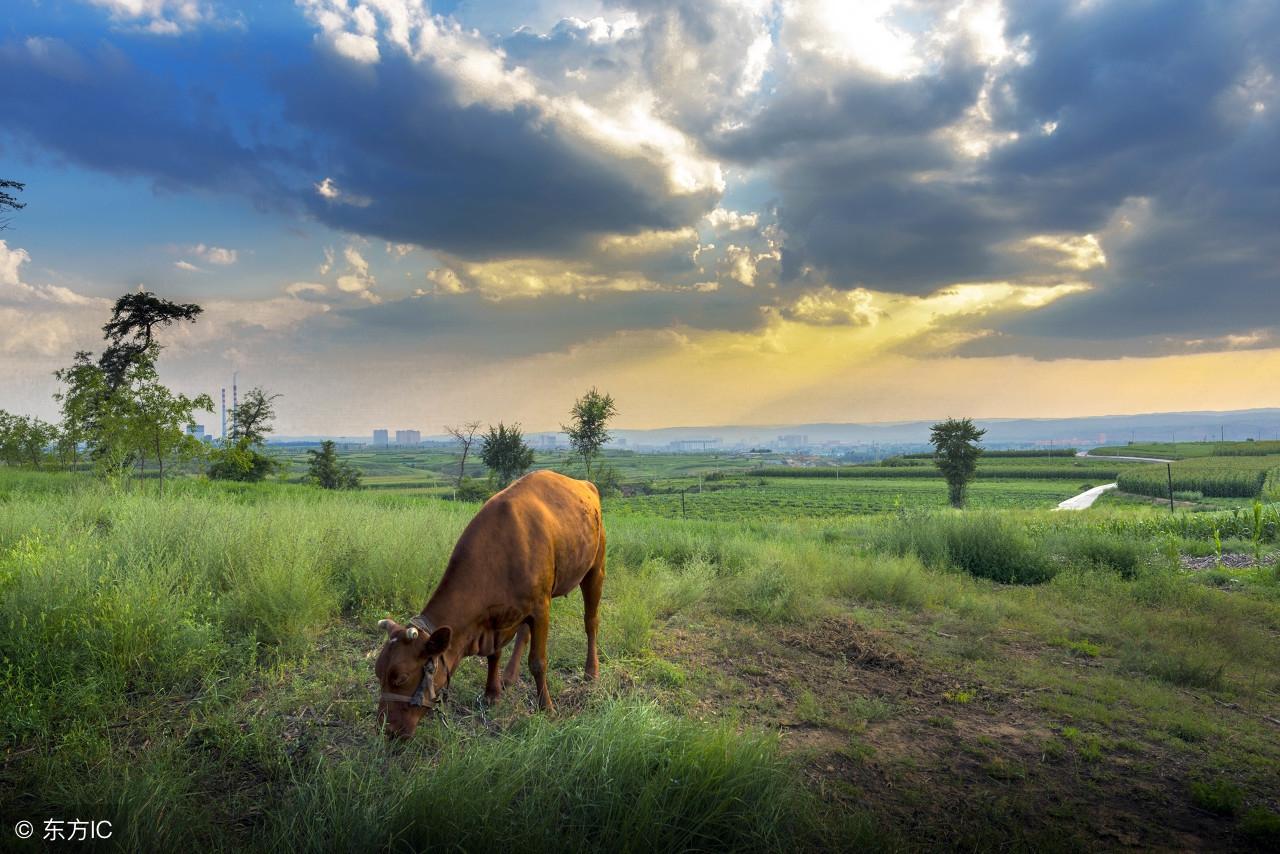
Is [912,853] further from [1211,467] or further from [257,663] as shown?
[1211,467]

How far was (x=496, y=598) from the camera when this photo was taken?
Answer: 4.99m

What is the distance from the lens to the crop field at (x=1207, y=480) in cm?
5616

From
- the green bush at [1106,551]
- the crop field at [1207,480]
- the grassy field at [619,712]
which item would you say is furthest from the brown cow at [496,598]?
the crop field at [1207,480]

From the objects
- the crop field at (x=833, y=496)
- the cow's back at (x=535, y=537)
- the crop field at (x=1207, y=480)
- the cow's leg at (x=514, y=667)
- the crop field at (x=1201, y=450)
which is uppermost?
the cow's back at (x=535, y=537)

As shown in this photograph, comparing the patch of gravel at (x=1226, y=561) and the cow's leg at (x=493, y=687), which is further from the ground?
the cow's leg at (x=493, y=687)

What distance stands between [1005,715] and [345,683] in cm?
640

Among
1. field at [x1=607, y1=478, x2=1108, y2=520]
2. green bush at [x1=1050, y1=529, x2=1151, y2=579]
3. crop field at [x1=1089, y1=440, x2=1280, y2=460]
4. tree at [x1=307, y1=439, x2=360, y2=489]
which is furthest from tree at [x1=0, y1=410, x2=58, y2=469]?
crop field at [x1=1089, y1=440, x2=1280, y2=460]

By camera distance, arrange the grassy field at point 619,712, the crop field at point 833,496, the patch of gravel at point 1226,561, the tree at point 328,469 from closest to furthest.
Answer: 1. the grassy field at point 619,712
2. the patch of gravel at point 1226,561
3. the crop field at point 833,496
4. the tree at point 328,469

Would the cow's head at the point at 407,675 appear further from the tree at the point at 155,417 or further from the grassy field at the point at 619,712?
the tree at the point at 155,417

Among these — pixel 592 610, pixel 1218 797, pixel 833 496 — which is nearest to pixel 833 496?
pixel 833 496

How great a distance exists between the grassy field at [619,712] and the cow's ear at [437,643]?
67 cm

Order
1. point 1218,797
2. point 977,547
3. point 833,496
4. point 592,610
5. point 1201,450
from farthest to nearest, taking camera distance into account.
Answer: point 1201,450 < point 833,496 < point 977,547 < point 592,610 < point 1218,797

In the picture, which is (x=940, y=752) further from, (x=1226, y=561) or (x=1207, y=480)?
(x=1207, y=480)

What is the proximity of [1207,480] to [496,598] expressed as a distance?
76.3 m
